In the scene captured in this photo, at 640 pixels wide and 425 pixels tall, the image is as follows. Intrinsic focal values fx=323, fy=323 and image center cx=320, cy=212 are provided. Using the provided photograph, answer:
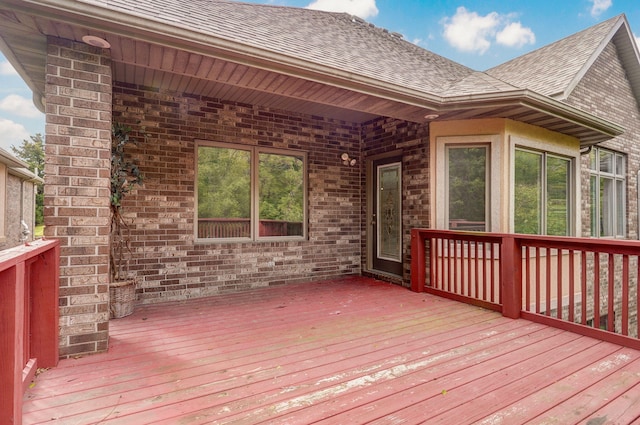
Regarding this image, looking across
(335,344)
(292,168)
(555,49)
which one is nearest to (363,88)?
(292,168)

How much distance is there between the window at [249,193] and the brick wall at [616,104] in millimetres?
5405

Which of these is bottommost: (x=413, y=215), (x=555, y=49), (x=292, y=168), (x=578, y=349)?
(x=578, y=349)

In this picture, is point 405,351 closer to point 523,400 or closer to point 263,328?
point 523,400

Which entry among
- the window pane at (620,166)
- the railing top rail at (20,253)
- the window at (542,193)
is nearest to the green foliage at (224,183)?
the railing top rail at (20,253)

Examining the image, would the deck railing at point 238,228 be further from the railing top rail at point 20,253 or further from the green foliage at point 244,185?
the railing top rail at point 20,253

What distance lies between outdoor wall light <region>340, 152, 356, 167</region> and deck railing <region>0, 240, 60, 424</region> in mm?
4230

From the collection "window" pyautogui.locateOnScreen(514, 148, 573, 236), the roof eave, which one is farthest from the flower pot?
"window" pyautogui.locateOnScreen(514, 148, 573, 236)

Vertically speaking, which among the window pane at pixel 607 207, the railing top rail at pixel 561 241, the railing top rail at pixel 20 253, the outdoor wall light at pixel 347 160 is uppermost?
the outdoor wall light at pixel 347 160

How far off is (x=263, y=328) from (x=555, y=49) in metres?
8.30

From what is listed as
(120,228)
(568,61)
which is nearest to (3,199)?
(120,228)

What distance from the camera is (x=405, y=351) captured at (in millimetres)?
2672

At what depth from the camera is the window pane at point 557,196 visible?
5156 millimetres

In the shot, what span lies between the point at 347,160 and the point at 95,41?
3.94 meters

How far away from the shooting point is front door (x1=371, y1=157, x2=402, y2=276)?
17.2 feet
